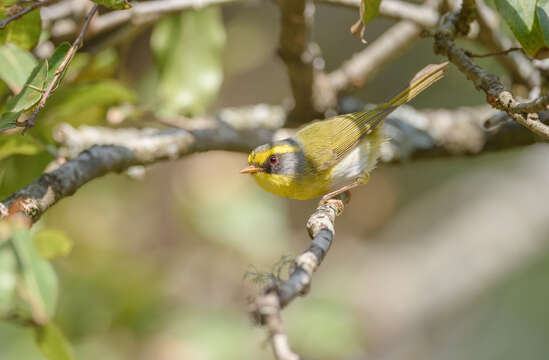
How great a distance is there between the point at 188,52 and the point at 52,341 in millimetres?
2050

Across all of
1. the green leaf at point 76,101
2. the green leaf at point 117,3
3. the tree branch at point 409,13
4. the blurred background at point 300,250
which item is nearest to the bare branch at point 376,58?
the tree branch at point 409,13

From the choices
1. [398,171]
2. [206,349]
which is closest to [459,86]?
[398,171]

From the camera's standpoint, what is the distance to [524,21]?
1.61m

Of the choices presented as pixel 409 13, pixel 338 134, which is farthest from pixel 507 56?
pixel 338 134

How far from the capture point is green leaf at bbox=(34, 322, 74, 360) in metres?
1.53

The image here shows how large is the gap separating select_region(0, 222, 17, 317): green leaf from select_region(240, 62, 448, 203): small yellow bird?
63.0 inches

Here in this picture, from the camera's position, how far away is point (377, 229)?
5914 mm

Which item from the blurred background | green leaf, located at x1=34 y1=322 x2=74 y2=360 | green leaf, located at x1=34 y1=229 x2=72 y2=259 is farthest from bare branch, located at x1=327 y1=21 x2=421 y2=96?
green leaf, located at x1=34 y1=322 x2=74 y2=360

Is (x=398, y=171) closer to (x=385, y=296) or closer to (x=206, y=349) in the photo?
(x=385, y=296)

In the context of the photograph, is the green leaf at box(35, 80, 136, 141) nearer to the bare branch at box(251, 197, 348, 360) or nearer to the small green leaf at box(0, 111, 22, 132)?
the small green leaf at box(0, 111, 22, 132)

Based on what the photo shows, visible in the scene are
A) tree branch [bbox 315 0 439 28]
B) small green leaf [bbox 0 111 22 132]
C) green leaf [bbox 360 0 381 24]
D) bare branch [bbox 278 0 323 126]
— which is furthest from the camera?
tree branch [bbox 315 0 439 28]

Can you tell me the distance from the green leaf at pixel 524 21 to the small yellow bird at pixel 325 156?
105 centimetres

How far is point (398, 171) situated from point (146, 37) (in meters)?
3.15

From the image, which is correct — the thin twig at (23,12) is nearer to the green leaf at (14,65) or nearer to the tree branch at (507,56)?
the green leaf at (14,65)
